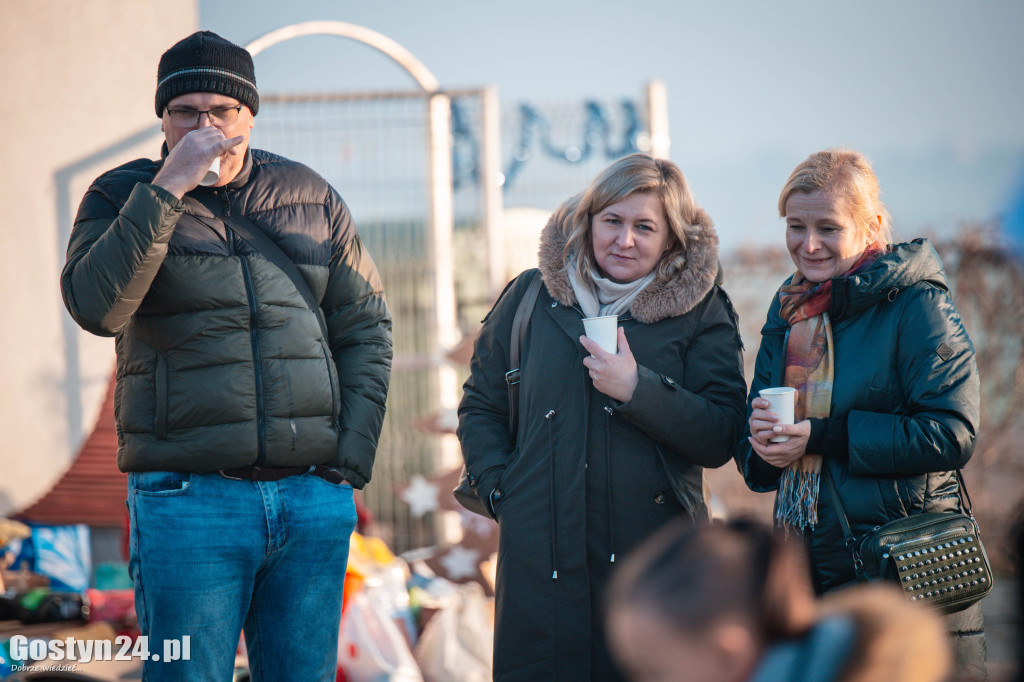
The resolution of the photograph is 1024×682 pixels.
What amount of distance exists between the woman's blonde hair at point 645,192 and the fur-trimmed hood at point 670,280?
2cm

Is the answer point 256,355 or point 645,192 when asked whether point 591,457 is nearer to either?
point 645,192

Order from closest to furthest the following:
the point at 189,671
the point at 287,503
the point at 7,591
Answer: the point at 189,671 → the point at 287,503 → the point at 7,591

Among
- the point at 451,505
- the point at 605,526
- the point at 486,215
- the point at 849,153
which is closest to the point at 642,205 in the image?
the point at 849,153

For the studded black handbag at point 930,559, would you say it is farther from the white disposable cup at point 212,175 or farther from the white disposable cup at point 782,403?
the white disposable cup at point 212,175

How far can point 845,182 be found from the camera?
2.35 m

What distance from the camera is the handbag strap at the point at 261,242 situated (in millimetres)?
2229

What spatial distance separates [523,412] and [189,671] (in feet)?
3.51

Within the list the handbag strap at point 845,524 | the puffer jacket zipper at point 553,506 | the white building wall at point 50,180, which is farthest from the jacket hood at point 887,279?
the white building wall at point 50,180

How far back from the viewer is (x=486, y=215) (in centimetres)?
787

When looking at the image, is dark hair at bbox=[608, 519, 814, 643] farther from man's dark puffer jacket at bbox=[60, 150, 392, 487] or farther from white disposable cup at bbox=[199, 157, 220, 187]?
white disposable cup at bbox=[199, 157, 220, 187]

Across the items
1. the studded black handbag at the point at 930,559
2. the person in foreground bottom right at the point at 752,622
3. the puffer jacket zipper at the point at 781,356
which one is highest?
the puffer jacket zipper at the point at 781,356

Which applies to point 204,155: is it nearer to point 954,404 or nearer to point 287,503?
point 287,503

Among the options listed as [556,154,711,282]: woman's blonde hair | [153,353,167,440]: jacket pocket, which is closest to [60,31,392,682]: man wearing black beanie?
[153,353,167,440]: jacket pocket

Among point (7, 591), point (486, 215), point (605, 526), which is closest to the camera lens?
point (605, 526)
